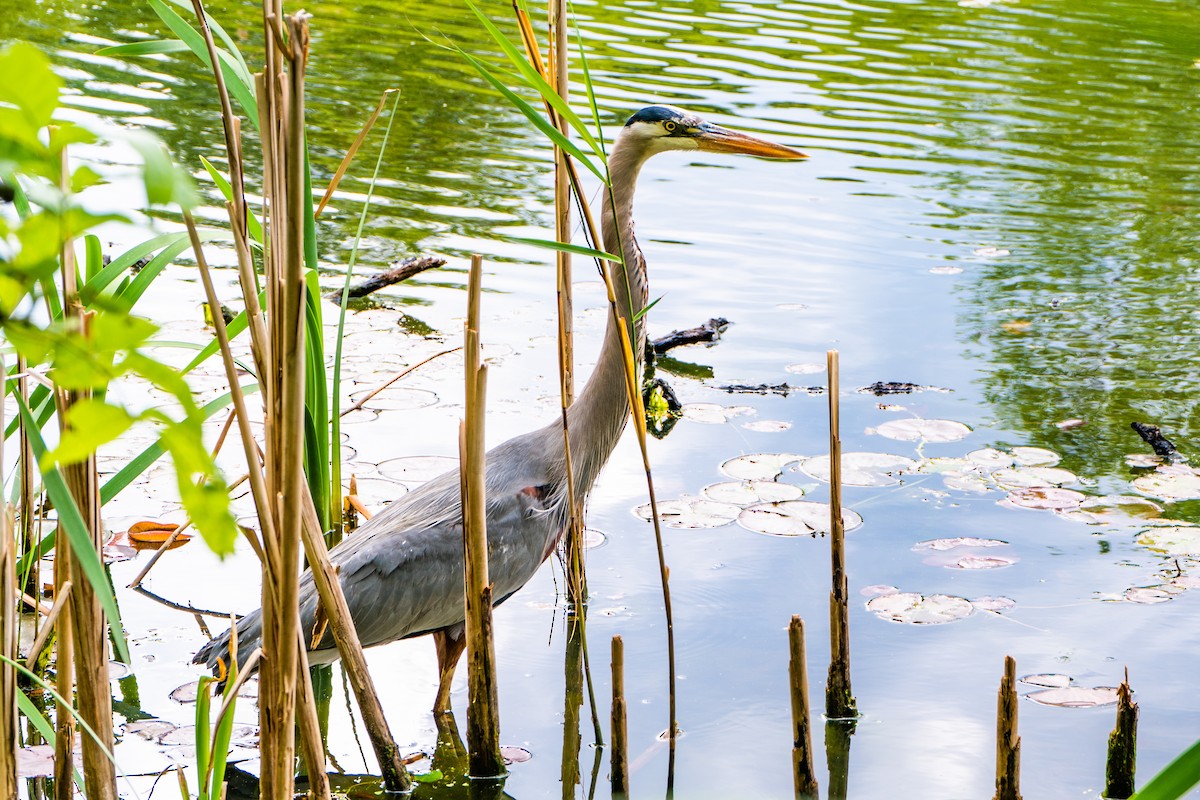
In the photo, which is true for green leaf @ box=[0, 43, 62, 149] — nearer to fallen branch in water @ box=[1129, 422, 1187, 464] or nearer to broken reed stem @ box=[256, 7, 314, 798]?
broken reed stem @ box=[256, 7, 314, 798]

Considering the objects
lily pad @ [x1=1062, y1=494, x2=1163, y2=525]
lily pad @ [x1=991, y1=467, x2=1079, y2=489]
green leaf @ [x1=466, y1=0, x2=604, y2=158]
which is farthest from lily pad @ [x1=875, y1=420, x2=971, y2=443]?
green leaf @ [x1=466, y1=0, x2=604, y2=158]

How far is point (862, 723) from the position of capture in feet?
10.1

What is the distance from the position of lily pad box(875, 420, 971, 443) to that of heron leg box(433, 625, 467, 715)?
220cm

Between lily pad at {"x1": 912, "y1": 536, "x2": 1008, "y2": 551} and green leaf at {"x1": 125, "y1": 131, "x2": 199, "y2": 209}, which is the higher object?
green leaf at {"x1": 125, "y1": 131, "x2": 199, "y2": 209}

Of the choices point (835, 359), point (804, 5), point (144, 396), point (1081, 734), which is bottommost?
point (1081, 734)

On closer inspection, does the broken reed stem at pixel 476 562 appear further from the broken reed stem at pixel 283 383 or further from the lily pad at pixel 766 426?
the lily pad at pixel 766 426

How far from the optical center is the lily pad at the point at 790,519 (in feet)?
13.3

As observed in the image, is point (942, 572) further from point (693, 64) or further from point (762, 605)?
point (693, 64)

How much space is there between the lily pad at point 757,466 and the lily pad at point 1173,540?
47.4 inches

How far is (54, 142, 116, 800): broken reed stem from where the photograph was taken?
1.65 meters

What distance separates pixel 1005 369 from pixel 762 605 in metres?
2.38

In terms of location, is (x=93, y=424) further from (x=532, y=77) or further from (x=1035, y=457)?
(x=1035, y=457)

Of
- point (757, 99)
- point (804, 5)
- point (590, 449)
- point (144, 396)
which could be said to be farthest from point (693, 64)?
point (590, 449)

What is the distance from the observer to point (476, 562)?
2.39 m
